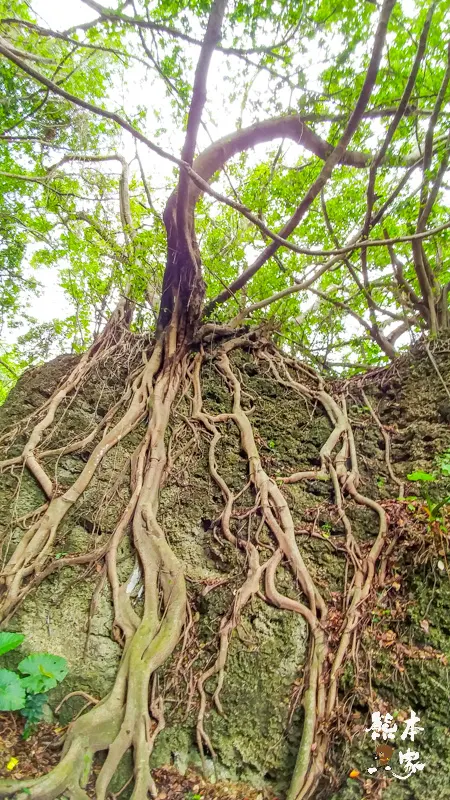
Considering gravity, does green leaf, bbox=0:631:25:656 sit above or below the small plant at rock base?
above

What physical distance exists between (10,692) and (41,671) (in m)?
0.18

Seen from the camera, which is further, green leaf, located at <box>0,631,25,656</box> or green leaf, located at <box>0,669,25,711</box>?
green leaf, located at <box>0,631,25,656</box>

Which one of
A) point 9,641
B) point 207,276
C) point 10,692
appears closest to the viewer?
point 10,692

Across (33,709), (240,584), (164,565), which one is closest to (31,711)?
(33,709)

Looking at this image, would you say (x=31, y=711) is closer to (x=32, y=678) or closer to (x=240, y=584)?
(x=32, y=678)

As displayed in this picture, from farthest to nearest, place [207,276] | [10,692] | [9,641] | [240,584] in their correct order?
[207,276], [240,584], [9,641], [10,692]

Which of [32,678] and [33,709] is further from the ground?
[32,678]

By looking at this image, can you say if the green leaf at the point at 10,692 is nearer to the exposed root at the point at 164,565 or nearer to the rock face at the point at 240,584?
the exposed root at the point at 164,565

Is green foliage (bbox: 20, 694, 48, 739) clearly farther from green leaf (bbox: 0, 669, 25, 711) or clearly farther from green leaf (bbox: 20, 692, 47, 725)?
green leaf (bbox: 0, 669, 25, 711)

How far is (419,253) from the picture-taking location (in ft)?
15.4

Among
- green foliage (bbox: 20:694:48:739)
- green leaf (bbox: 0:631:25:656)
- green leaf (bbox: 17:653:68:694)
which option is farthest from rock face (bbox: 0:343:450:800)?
green leaf (bbox: 0:631:25:656)

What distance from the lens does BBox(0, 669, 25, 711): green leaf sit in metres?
2.10

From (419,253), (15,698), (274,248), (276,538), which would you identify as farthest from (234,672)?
(419,253)

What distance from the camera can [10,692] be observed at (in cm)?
214
